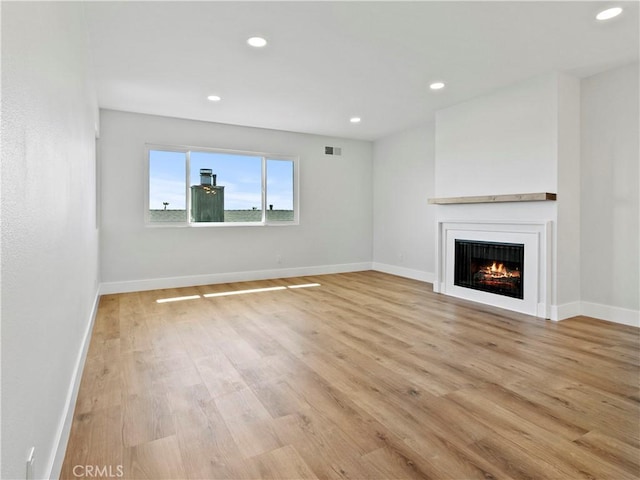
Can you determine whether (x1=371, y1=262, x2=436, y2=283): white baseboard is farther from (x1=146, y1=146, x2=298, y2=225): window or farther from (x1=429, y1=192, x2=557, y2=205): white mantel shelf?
(x1=146, y1=146, x2=298, y2=225): window

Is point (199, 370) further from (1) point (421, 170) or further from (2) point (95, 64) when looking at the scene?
(1) point (421, 170)

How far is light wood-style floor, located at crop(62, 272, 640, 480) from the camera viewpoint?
5.03ft

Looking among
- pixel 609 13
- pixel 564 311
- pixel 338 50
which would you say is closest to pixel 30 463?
pixel 338 50

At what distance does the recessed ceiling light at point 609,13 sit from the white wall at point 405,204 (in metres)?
2.94

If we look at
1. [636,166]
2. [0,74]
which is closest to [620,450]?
[0,74]

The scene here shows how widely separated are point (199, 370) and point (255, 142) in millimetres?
4337

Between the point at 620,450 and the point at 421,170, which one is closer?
the point at 620,450

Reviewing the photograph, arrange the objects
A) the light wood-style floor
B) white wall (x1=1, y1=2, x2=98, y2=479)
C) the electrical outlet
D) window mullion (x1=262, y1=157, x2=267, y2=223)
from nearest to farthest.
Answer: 1. white wall (x1=1, y1=2, x2=98, y2=479)
2. the electrical outlet
3. the light wood-style floor
4. window mullion (x1=262, y1=157, x2=267, y2=223)

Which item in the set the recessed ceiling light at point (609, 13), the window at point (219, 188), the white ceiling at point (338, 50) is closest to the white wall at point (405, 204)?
the white ceiling at point (338, 50)

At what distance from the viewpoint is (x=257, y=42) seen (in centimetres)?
307

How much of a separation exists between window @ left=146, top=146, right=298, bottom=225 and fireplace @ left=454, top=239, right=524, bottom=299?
9.64 ft

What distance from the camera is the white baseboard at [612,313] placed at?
3.49 metres

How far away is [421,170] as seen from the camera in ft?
19.4

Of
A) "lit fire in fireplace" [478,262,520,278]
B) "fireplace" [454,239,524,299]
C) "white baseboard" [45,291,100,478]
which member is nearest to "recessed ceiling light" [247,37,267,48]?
"white baseboard" [45,291,100,478]
